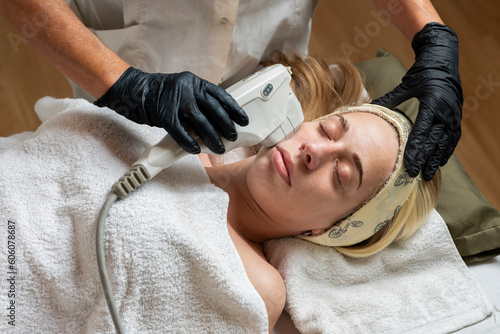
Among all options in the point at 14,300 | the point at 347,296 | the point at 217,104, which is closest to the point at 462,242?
the point at 347,296

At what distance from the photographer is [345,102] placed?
1.64 metres

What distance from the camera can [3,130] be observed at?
1.96 meters

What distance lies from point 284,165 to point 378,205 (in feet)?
0.96

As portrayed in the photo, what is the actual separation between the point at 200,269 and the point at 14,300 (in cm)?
39

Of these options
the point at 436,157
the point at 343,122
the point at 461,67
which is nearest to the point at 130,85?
the point at 343,122

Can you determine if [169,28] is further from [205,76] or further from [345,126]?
[345,126]

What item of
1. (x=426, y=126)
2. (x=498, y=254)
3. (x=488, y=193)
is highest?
(x=426, y=126)

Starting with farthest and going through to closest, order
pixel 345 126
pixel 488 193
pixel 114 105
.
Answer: pixel 488 193, pixel 345 126, pixel 114 105

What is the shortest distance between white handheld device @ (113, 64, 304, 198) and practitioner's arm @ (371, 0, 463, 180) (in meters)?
0.32

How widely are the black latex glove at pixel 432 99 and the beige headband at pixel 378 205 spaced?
3 cm

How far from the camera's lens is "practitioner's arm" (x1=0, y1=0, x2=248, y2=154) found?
107cm

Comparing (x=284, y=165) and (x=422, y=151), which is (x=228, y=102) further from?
(x=422, y=151)

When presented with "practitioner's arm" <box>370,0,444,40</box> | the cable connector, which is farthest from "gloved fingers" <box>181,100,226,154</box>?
"practitioner's arm" <box>370,0,444,40</box>

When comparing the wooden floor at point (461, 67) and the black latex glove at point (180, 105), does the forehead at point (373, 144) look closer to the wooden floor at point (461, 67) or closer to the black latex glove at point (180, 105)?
the black latex glove at point (180, 105)
